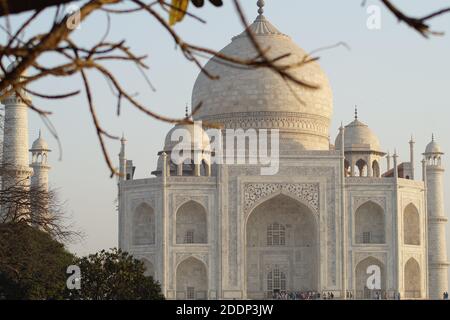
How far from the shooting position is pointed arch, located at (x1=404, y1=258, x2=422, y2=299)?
34781mm

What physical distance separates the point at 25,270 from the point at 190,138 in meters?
17.7

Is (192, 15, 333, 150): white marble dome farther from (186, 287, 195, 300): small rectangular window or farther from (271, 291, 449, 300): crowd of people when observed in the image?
(186, 287, 195, 300): small rectangular window

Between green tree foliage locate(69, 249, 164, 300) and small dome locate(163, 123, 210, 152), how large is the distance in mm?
16410

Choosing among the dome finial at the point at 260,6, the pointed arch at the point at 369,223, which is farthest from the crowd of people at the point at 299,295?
the dome finial at the point at 260,6

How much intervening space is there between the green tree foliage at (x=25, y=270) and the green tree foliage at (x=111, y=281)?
1.53 ft

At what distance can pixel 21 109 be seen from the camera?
30.3m

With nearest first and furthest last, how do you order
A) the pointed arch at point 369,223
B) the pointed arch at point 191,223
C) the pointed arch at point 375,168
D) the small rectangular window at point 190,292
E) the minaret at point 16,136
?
the minaret at point 16,136 → the small rectangular window at point 190,292 → the pointed arch at point 191,223 → the pointed arch at point 369,223 → the pointed arch at point 375,168

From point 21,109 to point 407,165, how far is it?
557 inches

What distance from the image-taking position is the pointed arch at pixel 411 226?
35.3 metres

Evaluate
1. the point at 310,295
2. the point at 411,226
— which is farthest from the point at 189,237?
the point at 411,226

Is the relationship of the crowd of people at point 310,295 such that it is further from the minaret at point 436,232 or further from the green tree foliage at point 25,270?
the green tree foliage at point 25,270

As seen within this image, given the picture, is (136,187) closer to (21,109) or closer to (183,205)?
(183,205)
